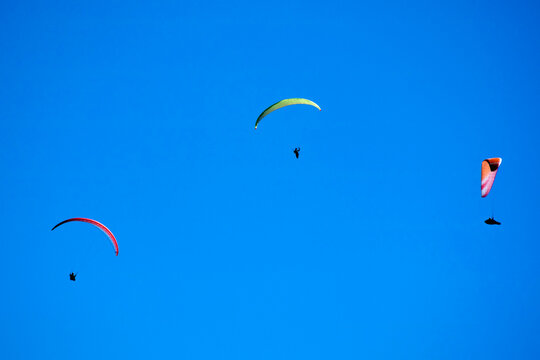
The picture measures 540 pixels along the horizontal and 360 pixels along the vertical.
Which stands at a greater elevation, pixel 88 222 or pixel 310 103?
pixel 310 103

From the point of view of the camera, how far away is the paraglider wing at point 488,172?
41.0m

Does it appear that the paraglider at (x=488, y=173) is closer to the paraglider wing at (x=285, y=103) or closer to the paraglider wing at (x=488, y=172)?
the paraglider wing at (x=488, y=172)

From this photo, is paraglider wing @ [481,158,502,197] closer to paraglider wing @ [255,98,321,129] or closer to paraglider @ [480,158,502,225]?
paraglider @ [480,158,502,225]

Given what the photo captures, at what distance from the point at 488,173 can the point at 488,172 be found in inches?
2.7

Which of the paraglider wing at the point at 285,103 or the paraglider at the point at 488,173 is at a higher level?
the paraglider wing at the point at 285,103

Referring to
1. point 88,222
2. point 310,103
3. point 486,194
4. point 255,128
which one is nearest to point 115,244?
point 88,222

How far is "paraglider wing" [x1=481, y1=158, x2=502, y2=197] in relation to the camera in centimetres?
4100

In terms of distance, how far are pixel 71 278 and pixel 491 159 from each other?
2733cm

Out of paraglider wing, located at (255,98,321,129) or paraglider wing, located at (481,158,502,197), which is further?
paraglider wing, located at (255,98,321,129)

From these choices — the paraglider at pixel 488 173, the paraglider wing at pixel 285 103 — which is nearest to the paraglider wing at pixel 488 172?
the paraglider at pixel 488 173

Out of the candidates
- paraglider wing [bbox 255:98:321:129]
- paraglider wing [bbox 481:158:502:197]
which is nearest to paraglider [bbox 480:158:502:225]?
paraglider wing [bbox 481:158:502:197]

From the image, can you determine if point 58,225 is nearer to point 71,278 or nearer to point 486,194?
point 71,278

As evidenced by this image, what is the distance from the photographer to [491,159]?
41.0 meters

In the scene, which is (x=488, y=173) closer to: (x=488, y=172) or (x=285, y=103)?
(x=488, y=172)
